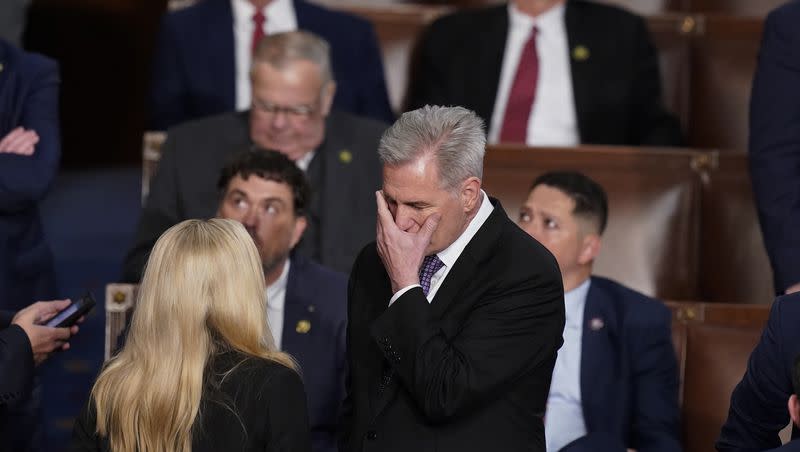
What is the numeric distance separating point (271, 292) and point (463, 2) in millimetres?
2325

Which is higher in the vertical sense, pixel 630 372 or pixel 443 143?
pixel 443 143

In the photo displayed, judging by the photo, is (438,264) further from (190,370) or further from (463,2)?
(463,2)

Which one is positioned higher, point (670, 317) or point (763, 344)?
point (763, 344)

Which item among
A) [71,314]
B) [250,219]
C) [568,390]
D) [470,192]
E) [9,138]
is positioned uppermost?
[470,192]

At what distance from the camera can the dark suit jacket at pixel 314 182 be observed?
12.1 feet

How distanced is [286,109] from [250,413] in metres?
1.52

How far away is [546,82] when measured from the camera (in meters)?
4.44

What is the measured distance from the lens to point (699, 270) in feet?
13.1

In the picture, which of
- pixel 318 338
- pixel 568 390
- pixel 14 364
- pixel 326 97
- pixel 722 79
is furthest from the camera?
pixel 722 79

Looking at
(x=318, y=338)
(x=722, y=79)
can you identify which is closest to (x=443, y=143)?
(x=318, y=338)

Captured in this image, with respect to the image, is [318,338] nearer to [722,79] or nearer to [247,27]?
[247,27]

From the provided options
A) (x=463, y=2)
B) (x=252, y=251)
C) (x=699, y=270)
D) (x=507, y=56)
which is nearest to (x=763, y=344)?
(x=252, y=251)

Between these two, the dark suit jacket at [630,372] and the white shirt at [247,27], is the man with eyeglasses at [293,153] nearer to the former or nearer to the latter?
the white shirt at [247,27]

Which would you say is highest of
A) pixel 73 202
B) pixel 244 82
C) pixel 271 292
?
pixel 244 82
